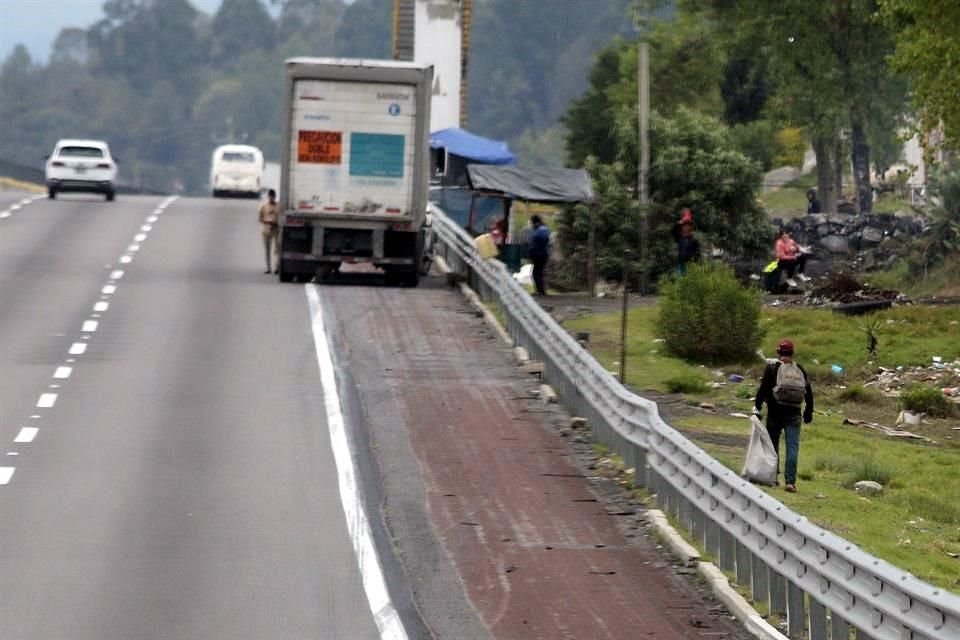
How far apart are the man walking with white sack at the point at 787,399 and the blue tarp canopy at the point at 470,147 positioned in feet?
125

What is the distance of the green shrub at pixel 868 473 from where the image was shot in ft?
69.5

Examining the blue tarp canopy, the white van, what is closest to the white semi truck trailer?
the blue tarp canopy

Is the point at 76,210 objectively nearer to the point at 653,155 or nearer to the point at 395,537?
the point at 653,155

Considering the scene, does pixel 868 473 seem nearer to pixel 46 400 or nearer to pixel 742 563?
pixel 742 563

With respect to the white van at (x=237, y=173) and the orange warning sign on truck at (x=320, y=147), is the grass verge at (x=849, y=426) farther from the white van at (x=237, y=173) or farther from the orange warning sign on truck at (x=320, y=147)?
the white van at (x=237, y=173)

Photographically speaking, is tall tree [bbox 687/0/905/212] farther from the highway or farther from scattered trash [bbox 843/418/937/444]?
scattered trash [bbox 843/418/937/444]

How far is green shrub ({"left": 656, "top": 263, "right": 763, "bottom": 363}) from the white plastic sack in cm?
1151

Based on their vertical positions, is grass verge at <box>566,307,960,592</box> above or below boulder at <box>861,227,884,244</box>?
below

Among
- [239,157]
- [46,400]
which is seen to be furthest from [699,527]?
[239,157]

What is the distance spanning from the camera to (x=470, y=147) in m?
58.2

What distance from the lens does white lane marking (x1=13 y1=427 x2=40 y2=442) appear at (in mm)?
20266

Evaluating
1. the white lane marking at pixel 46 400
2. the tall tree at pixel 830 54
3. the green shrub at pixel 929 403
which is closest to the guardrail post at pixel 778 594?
the white lane marking at pixel 46 400

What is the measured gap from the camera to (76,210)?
2005 inches

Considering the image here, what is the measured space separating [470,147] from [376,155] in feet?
76.3
